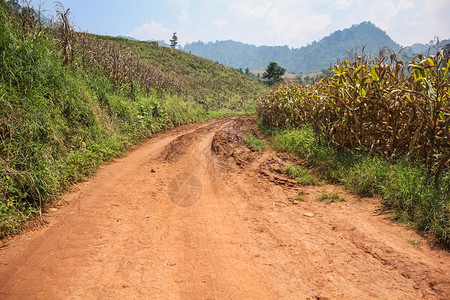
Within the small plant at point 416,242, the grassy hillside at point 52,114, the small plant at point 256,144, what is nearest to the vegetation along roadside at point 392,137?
the small plant at point 416,242

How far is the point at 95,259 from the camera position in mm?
2752

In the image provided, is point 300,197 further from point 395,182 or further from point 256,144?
point 256,144

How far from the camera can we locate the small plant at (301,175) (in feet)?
17.3

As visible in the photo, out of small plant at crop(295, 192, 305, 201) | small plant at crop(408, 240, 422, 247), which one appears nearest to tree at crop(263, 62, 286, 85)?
small plant at crop(295, 192, 305, 201)

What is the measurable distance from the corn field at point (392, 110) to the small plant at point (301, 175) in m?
1.06

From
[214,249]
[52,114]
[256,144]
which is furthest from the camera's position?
[256,144]

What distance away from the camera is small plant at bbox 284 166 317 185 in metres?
5.27

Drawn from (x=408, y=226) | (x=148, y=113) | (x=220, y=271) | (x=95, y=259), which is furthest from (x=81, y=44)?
(x=408, y=226)

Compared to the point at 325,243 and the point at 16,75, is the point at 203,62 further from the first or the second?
the point at 325,243

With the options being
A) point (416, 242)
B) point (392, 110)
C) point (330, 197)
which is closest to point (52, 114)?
point (330, 197)

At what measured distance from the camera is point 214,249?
3.02 metres

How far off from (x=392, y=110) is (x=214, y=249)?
4.36 meters

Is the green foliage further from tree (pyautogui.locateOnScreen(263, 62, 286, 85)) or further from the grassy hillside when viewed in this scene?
tree (pyautogui.locateOnScreen(263, 62, 286, 85))

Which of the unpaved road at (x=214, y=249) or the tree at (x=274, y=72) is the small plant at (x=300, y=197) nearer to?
the unpaved road at (x=214, y=249)
